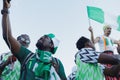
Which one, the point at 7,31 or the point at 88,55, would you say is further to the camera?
the point at 88,55

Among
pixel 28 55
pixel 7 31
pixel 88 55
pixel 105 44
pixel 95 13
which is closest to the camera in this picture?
pixel 7 31

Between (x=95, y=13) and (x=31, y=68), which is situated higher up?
(x=95, y=13)

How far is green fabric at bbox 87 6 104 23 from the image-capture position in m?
9.91

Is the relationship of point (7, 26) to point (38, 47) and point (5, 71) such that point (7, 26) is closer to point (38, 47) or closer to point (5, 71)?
point (38, 47)

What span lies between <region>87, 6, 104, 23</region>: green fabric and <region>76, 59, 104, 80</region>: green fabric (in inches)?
156

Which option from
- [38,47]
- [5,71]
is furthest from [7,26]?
[5,71]

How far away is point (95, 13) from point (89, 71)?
4.30 meters

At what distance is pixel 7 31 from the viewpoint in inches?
192

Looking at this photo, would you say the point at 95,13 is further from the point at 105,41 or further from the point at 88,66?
the point at 88,66

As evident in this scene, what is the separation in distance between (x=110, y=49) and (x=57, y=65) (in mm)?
3745

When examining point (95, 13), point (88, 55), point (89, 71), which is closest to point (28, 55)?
point (88, 55)

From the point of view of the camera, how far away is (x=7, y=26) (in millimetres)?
4879

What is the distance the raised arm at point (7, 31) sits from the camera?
4.87 meters

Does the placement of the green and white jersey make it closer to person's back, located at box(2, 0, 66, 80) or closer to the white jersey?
person's back, located at box(2, 0, 66, 80)
